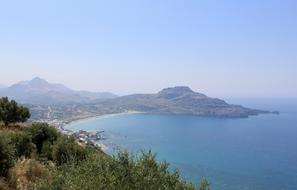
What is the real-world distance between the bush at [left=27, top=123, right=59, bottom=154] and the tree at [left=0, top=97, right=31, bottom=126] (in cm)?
540

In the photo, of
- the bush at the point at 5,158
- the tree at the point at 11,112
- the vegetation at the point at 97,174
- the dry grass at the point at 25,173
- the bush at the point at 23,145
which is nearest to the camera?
the vegetation at the point at 97,174

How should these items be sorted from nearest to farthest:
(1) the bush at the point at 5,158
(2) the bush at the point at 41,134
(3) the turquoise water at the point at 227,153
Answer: (1) the bush at the point at 5,158 < (2) the bush at the point at 41,134 < (3) the turquoise water at the point at 227,153

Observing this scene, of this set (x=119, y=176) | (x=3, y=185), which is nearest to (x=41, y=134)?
(x=3, y=185)

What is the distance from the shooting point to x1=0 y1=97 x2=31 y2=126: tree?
2708 cm

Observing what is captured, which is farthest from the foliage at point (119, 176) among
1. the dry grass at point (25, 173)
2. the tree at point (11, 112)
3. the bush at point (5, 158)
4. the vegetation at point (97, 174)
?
the tree at point (11, 112)

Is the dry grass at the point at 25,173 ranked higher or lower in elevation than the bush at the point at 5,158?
lower

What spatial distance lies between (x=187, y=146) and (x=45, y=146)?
10631 centimetres

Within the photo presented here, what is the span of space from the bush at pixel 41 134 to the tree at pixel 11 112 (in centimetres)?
540

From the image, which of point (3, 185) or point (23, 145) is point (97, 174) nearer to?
point (3, 185)

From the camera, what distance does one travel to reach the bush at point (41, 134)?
71.1 ft

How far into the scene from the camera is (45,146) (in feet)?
65.9

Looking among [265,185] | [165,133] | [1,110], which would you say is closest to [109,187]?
[1,110]

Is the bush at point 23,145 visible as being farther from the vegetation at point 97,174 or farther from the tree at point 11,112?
the tree at point 11,112

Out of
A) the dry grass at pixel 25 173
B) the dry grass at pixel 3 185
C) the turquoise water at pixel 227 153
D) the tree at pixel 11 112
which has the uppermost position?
the tree at pixel 11 112
